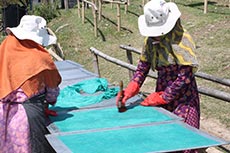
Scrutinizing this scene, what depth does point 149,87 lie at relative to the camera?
7.03 meters

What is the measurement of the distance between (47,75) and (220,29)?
6.77 metres

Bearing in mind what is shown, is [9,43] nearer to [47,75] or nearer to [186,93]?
[47,75]

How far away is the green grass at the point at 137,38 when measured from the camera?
6.95m

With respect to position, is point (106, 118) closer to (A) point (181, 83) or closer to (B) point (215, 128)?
(A) point (181, 83)

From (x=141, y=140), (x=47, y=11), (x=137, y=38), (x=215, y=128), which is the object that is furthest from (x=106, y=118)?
(x=47, y=11)

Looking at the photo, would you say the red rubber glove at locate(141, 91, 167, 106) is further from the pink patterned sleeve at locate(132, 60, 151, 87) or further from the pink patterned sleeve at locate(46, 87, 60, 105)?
the pink patterned sleeve at locate(46, 87, 60, 105)

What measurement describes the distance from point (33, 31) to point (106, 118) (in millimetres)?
799

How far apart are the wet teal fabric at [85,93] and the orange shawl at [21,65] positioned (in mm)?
812

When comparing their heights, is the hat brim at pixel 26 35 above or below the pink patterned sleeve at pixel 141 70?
above

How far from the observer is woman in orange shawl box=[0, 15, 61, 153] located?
3043 millimetres

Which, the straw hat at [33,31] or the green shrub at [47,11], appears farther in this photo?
the green shrub at [47,11]

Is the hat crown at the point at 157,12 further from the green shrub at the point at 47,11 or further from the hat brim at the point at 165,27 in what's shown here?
the green shrub at the point at 47,11

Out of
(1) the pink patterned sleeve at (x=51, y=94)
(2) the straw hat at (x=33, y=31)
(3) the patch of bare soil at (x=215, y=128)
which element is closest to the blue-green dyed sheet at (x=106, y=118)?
(1) the pink patterned sleeve at (x=51, y=94)

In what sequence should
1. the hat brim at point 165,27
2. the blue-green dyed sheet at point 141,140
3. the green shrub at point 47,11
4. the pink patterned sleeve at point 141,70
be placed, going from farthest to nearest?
the green shrub at point 47,11 → the pink patterned sleeve at point 141,70 → the hat brim at point 165,27 → the blue-green dyed sheet at point 141,140
